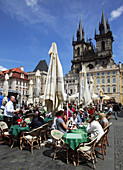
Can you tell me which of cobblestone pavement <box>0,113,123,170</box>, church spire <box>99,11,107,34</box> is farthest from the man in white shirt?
church spire <box>99,11,107,34</box>

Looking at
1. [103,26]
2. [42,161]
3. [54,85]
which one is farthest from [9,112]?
[103,26]

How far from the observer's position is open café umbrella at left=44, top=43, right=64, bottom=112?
5.76 meters

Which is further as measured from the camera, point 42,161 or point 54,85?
point 54,85

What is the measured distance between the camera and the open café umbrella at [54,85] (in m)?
5.76

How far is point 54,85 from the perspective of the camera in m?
5.89

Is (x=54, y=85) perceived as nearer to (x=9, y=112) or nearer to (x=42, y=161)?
(x=9, y=112)

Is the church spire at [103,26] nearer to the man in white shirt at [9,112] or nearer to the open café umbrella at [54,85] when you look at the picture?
the open café umbrella at [54,85]

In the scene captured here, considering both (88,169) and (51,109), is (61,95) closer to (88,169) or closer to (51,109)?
(51,109)

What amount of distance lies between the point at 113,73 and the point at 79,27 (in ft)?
115

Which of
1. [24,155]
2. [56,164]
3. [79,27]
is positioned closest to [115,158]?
[56,164]

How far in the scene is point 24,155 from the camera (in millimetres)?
4340

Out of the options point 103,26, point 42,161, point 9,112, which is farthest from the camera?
point 103,26

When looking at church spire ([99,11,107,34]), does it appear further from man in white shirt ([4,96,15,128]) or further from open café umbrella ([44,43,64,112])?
man in white shirt ([4,96,15,128])

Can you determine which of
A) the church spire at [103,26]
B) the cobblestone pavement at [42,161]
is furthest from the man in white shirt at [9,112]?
the church spire at [103,26]
